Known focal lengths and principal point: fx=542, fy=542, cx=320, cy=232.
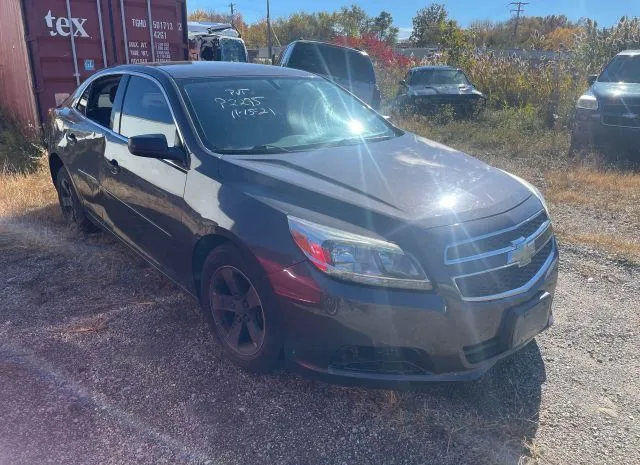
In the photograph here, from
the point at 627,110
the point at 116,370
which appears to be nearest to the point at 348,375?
the point at 116,370

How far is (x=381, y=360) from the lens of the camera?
2.48 m

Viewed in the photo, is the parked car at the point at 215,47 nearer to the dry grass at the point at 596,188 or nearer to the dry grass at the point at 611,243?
the dry grass at the point at 596,188

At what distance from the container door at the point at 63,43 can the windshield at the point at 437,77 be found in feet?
24.5

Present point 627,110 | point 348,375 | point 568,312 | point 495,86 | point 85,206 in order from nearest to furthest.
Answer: point 348,375
point 568,312
point 85,206
point 627,110
point 495,86

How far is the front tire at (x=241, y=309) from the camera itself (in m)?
2.66

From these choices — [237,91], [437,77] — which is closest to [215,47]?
[437,77]

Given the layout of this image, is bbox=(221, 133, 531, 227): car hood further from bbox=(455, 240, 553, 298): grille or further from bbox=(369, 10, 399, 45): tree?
bbox=(369, 10, 399, 45): tree

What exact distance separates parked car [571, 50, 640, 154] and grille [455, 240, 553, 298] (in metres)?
6.56

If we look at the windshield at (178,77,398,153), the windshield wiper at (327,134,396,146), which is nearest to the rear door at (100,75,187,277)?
the windshield at (178,77,398,153)

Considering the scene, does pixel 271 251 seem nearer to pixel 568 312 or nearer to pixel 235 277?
pixel 235 277

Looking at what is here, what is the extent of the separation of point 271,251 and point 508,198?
128 centimetres

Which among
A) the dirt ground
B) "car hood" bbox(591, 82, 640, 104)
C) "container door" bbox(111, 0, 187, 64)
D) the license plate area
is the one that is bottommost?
the dirt ground

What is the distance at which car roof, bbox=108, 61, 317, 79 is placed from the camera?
3744mm

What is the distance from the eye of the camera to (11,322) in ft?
11.7
